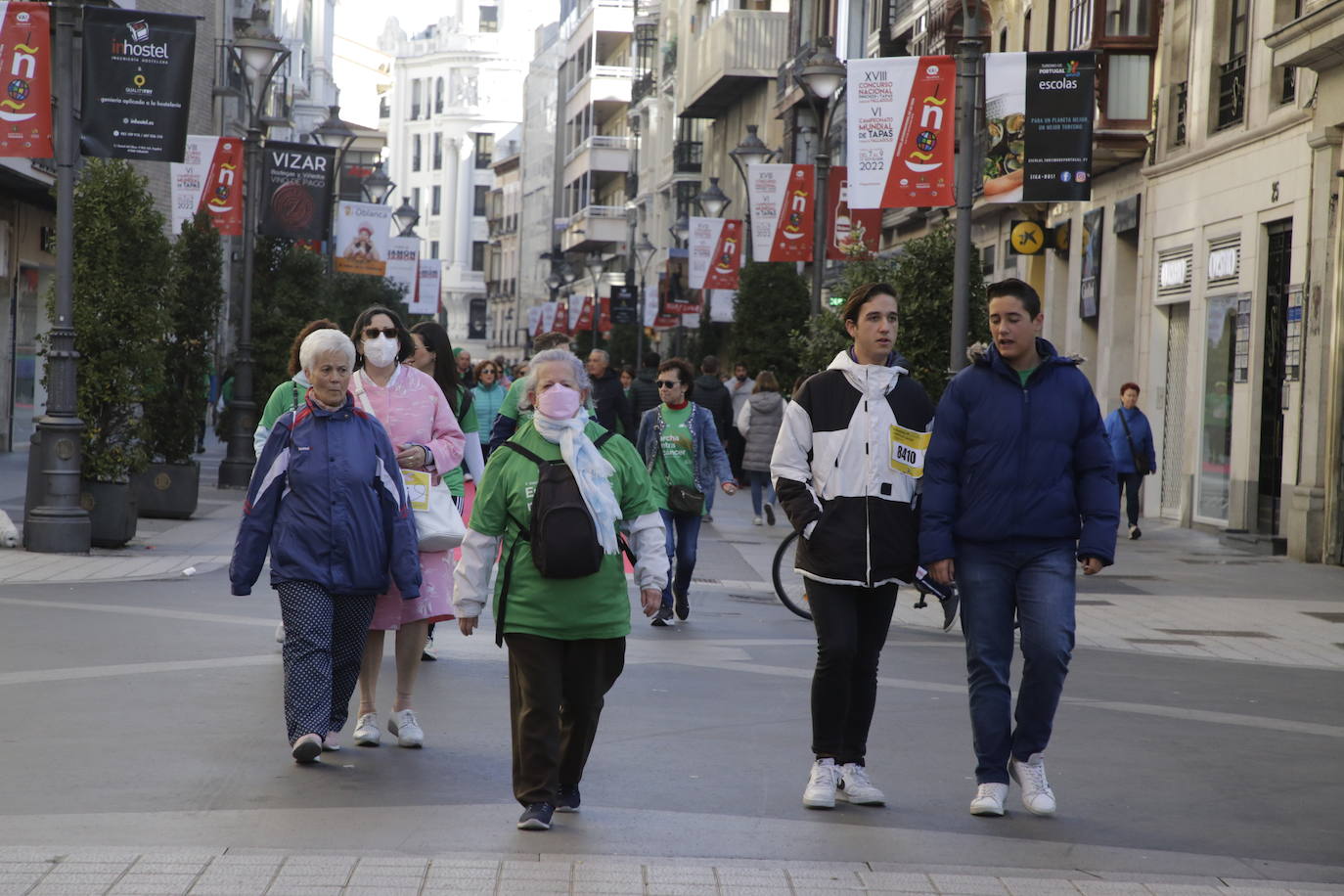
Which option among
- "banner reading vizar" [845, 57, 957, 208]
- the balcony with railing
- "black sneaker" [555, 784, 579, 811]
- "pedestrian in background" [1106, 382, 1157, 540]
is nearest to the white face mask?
"black sneaker" [555, 784, 579, 811]

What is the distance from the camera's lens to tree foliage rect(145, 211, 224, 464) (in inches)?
773

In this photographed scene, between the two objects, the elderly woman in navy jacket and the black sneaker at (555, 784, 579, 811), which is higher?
the elderly woman in navy jacket

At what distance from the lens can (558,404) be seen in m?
6.62

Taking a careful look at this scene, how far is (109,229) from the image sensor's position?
17266 millimetres

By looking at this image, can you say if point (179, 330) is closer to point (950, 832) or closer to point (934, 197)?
point (934, 197)

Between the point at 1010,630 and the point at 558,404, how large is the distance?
1.88 meters

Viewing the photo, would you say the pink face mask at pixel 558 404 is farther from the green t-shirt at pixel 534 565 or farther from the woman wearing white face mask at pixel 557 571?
the green t-shirt at pixel 534 565

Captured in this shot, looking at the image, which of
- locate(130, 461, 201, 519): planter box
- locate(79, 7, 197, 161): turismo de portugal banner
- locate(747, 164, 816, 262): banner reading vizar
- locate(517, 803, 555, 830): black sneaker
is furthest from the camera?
locate(747, 164, 816, 262): banner reading vizar

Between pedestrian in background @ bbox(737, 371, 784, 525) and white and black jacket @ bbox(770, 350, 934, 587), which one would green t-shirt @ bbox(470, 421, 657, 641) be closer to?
white and black jacket @ bbox(770, 350, 934, 587)

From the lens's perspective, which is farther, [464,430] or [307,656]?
[464,430]

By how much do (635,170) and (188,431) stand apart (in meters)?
61.0

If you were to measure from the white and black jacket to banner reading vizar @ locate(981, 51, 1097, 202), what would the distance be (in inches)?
388

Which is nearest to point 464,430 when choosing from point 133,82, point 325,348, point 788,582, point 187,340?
point 325,348

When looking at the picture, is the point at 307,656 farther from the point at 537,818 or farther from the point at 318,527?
the point at 537,818
